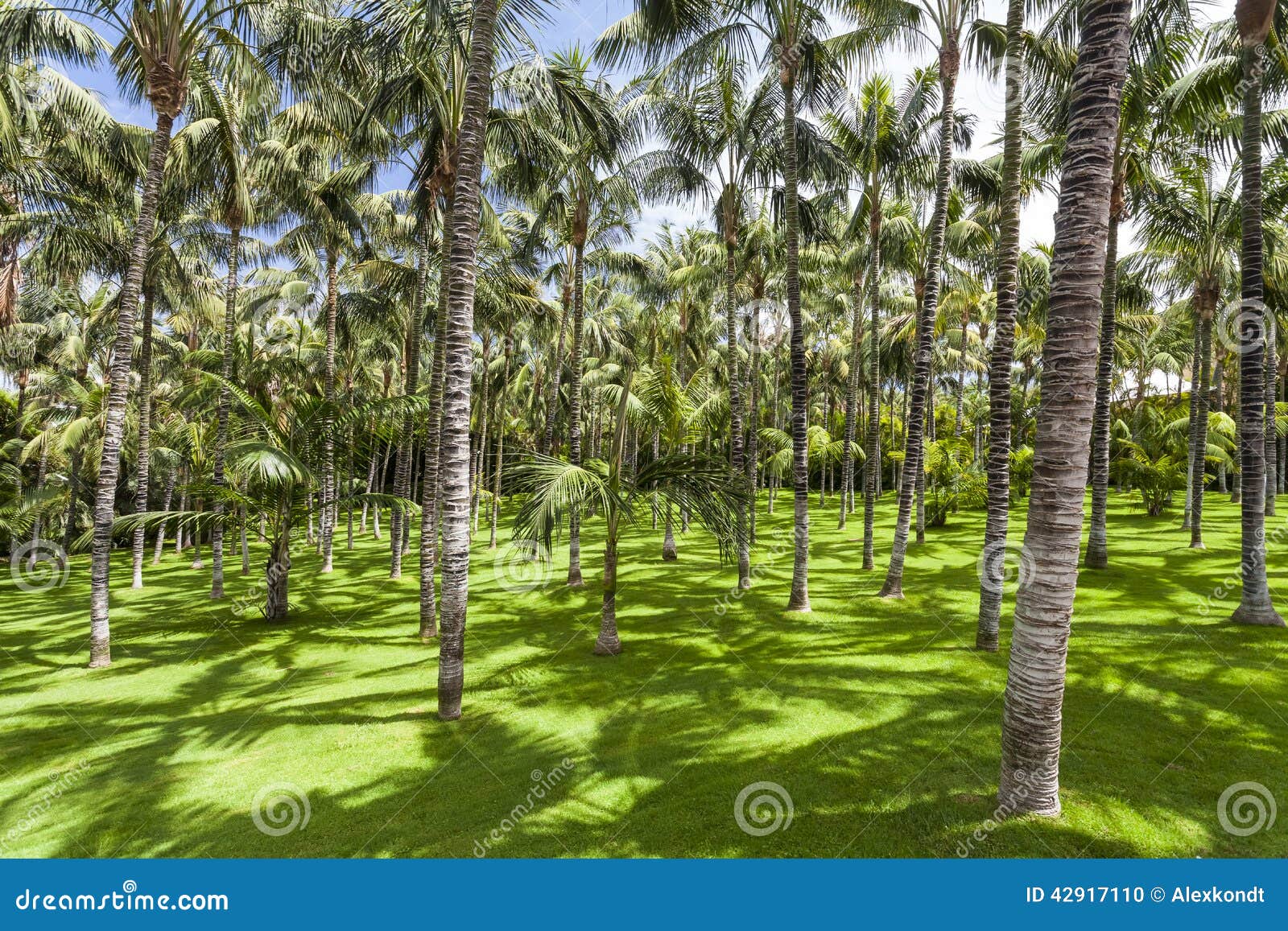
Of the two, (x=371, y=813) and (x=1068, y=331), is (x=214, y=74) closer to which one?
(x=371, y=813)

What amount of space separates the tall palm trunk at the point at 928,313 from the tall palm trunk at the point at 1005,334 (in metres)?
1.79

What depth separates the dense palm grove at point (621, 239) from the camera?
7.84 meters

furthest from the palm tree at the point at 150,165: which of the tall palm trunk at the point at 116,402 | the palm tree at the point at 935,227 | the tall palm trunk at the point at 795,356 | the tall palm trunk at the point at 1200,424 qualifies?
the tall palm trunk at the point at 1200,424

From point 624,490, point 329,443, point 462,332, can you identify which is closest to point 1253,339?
point 624,490

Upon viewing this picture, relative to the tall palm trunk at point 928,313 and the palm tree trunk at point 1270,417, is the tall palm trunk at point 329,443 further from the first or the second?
the palm tree trunk at point 1270,417

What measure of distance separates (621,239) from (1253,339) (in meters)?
15.6

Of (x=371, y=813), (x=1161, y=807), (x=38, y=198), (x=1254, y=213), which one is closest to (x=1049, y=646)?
(x=1161, y=807)

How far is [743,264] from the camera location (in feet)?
65.3

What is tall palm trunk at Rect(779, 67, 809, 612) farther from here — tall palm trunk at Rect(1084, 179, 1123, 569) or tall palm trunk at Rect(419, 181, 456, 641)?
tall palm trunk at Rect(1084, 179, 1123, 569)

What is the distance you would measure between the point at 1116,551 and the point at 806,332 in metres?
23.1

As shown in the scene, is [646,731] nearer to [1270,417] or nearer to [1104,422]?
[1104,422]

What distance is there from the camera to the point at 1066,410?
4762mm

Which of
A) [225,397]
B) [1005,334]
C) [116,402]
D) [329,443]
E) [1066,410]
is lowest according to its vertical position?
[329,443]

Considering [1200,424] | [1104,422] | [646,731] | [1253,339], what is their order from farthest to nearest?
[1200,424] < [1104,422] < [1253,339] < [646,731]
